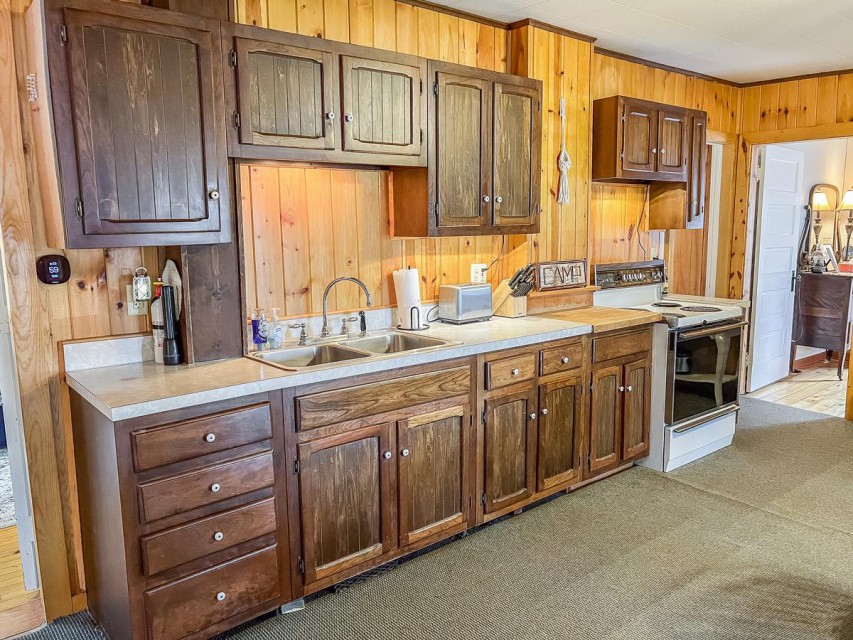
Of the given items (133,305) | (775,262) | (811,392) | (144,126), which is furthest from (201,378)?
(811,392)

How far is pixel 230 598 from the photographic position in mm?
2199

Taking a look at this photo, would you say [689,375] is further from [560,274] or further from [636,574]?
[636,574]

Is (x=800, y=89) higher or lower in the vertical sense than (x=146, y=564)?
higher

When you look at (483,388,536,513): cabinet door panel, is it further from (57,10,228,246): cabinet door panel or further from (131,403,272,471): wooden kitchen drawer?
(57,10,228,246): cabinet door panel

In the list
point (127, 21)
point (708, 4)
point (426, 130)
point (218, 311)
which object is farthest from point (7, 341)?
point (708, 4)

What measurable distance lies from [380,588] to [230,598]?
→ 615 mm

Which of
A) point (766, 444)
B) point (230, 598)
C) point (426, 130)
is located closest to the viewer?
point (230, 598)

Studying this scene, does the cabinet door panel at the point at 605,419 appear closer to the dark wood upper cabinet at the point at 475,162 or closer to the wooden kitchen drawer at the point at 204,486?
the dark wood upper cabinet at the point at 475,162

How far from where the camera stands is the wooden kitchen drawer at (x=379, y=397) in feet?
7.65

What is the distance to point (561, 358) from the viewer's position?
3176mm

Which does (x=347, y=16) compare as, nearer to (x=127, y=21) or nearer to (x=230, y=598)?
(x=127, y=21)

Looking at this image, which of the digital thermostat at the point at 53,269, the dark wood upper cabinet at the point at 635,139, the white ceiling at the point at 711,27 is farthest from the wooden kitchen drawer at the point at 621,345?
the digital thermostat at the point at 53,269

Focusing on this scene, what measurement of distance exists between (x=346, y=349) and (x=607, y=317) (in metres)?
1.56

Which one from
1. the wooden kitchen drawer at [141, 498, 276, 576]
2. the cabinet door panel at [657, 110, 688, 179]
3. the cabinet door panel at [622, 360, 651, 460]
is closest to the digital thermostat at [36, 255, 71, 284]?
the wooden kitchen drawer at [141, 498, 276, 576]
